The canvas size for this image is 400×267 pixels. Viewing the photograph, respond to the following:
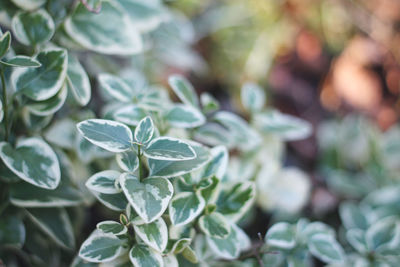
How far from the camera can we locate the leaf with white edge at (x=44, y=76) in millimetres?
801

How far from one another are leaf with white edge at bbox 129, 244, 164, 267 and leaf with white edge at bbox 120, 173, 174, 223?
4.1 inches

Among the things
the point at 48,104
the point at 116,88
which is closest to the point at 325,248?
the point at 116,88

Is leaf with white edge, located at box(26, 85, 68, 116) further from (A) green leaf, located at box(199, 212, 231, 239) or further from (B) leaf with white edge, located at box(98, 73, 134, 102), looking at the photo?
(A) green leaf, located at box(199, 212, 231, 239)

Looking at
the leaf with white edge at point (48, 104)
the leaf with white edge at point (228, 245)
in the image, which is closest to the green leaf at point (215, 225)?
the leaf with white edge at point (228, 245)

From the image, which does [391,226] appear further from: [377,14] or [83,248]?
[377,14]

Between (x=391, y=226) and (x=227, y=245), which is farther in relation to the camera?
(x=391, y=226)

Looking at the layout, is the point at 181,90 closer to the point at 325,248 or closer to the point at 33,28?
the point at 33,28

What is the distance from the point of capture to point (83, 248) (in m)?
0.71

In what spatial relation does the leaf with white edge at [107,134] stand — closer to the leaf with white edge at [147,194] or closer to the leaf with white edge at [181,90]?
the leaf with white edge at [147,194]

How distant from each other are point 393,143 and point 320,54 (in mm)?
650

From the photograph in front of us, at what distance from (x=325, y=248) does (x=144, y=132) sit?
20.4 inches

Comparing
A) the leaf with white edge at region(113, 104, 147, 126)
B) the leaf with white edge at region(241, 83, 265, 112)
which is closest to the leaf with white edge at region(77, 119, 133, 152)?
the leaf with white edge at region(113, 104, 147, 126)

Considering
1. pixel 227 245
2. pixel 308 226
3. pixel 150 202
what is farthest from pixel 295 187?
pixel 150 202

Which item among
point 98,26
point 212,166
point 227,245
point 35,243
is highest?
point 98,26
